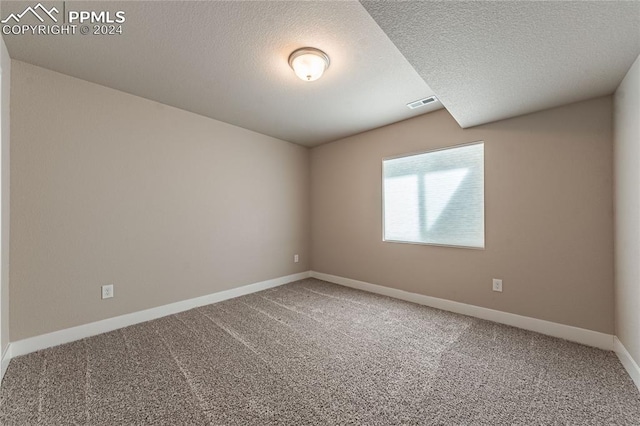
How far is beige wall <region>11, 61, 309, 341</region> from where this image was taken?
2135mm

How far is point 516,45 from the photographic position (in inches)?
60.3

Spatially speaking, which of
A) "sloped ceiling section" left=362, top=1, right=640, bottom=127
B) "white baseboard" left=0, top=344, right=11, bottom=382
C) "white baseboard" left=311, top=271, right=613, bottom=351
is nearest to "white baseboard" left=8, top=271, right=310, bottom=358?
"white baseboard" left=0, top=344, right=11, bottom=382

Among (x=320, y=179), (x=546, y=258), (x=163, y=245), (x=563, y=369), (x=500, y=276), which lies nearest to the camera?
(x=563, y=369)

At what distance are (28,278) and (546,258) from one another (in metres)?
4.63

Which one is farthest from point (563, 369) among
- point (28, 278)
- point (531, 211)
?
point (28, 278)

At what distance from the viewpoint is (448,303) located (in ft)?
9.81

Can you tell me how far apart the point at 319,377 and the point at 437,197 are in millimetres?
2462

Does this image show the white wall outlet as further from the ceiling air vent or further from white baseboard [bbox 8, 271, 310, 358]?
the ceiling air vent

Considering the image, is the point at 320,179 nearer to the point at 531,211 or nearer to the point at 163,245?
the point at 163,245

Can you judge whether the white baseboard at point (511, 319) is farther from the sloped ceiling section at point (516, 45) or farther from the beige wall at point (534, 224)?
the sloped ceiling section at point (516, 45)

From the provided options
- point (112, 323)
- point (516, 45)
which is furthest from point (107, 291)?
point (516, 45)

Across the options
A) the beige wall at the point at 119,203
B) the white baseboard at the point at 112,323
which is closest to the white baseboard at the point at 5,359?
the white baseboard at the point at 112,323

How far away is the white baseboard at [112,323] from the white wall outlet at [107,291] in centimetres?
22

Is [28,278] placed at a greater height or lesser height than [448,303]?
greater
